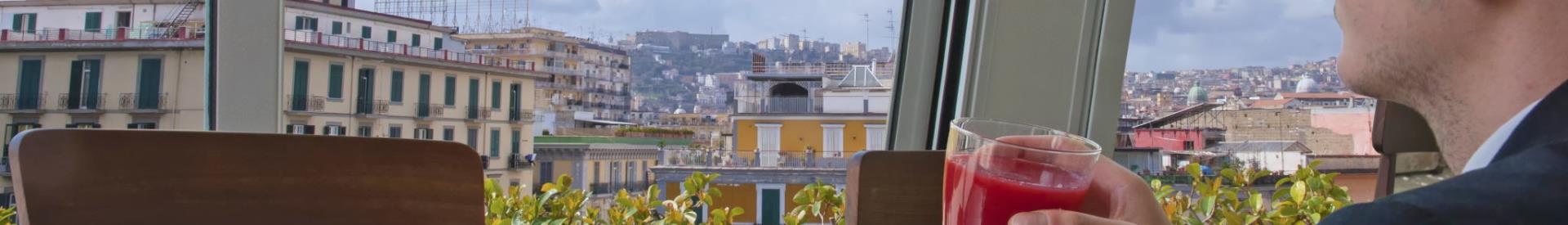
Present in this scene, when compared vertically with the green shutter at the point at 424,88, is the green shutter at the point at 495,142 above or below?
below

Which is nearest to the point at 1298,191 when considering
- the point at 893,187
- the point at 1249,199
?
the point at 1249,199

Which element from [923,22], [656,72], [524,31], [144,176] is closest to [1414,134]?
[923,22]

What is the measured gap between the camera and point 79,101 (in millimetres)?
2072

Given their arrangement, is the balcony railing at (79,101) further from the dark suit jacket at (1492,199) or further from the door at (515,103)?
the dark suit jacket at (1492,199)

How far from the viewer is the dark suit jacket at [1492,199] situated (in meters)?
0.27

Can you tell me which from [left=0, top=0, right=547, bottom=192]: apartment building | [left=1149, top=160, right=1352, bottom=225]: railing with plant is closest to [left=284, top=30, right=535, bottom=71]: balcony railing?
[left=0, top=0, right=547, bottom=192]: apartment building

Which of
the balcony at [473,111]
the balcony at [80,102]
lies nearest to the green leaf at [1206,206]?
the balcony at [473,111]

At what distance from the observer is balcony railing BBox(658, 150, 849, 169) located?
8.88 feet

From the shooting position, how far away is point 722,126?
2715 millimetres

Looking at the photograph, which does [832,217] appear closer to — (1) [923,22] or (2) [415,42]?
(1) [923,22]

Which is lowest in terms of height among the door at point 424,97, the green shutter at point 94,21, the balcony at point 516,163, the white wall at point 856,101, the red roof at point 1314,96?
the balcony at point 516,163

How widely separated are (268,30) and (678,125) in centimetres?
94

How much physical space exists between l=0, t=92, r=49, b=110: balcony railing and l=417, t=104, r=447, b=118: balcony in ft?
2.29

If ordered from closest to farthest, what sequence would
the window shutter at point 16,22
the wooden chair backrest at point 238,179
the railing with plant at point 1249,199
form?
1. the wooden chair backrest at point 238,179
2. the window shutter at point 16,22
3. the railing with plant at point 1249,199
